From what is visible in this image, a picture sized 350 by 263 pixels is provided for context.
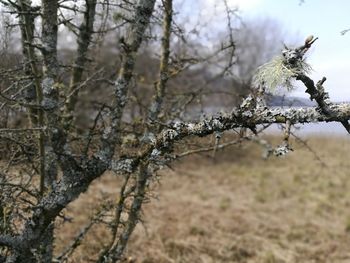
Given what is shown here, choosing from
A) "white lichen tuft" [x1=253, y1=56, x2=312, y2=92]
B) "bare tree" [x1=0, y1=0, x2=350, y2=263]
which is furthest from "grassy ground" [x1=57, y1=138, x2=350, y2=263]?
"white lichen tuft" [x1=253, y1=56, x2=312, y2=92]

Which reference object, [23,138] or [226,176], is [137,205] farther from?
[226,176]

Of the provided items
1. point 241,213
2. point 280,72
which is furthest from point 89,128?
point 241,213

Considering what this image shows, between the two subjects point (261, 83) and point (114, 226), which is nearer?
point (261, 83)

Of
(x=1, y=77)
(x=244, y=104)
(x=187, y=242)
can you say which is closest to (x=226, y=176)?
(x=187, y=242)

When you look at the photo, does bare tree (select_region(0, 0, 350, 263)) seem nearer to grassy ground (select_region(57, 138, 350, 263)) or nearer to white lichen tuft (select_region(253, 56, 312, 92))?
white lichen tuft (select_region(253, 56, 312, 92))

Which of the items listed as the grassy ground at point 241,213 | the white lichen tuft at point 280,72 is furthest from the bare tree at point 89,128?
the grassy ground at point 241,213

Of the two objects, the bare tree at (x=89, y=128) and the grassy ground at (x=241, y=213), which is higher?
the grassy ground at (x=241, y=213)

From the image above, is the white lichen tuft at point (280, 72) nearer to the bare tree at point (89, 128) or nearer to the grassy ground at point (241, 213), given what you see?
the bare tree at point (89, 128)
